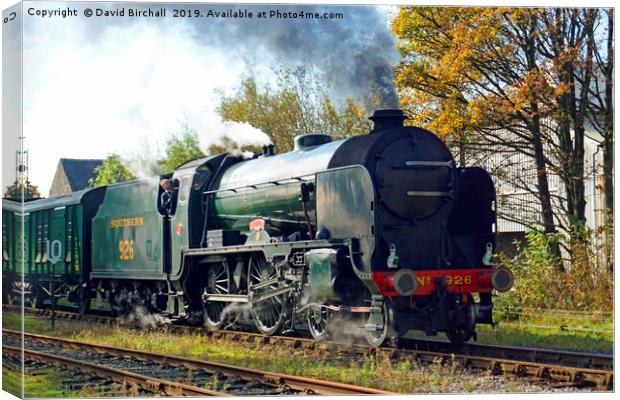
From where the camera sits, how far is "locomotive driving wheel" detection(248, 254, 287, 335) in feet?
48.3

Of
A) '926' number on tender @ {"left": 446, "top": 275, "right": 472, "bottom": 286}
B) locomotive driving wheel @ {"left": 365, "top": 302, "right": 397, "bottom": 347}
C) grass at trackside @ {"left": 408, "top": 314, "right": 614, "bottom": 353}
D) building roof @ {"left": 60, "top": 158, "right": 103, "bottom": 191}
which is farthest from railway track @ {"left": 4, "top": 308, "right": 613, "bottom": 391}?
building roof @ {"left": 60, "top": 158, "right": 103, "bottom": 191}

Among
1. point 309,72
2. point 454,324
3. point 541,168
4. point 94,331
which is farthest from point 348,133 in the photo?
point 94,331

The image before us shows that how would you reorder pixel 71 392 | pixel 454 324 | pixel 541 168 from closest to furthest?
pixel 71 392, pixel 454 324, pixel 541 168

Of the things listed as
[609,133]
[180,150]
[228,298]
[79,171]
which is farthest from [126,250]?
[609,133]

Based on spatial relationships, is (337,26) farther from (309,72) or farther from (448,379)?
(448,379)

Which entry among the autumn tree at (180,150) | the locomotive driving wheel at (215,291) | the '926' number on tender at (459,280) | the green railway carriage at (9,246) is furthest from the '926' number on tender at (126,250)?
the '926' number on tender at (459,280)

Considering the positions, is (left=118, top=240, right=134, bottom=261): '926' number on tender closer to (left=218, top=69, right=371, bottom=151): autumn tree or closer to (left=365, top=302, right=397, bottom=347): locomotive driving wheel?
(left=218, top=69, right=371, bottom=151): autumn tree

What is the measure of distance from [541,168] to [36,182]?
7536 millimetres

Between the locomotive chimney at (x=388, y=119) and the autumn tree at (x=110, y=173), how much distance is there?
6785 mm

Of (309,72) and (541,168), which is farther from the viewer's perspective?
(541,168)

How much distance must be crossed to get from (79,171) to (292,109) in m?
4.57

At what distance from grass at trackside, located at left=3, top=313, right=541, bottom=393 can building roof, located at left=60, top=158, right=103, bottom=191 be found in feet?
8.04

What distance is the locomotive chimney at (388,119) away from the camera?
13727 mm

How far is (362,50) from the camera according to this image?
14.1m
